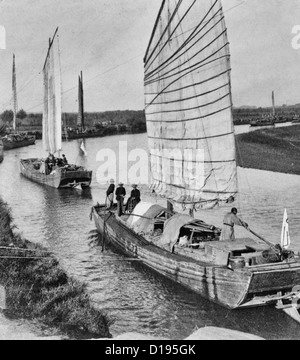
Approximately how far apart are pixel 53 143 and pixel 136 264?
1808 centimetres

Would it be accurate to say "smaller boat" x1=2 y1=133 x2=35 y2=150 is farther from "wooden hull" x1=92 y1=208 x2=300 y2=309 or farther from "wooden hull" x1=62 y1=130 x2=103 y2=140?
"wooden hull" x1=92 y1=208 x2=300 y2=309

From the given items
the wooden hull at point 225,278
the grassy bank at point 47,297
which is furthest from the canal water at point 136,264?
the grassy bank at point 47,297

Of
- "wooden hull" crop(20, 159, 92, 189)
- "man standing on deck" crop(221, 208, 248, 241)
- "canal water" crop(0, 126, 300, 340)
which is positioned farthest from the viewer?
"wooden hull" crop(20, 159, 92, 189)

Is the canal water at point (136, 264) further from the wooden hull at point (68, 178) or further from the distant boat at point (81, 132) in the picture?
the distant boat at point (81, 132)

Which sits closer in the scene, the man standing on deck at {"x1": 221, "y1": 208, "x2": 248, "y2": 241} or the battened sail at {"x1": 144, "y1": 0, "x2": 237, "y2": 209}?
the man standing on deck at {"x1": 221, "y1": 208, "x2": 248, "y2": 241}

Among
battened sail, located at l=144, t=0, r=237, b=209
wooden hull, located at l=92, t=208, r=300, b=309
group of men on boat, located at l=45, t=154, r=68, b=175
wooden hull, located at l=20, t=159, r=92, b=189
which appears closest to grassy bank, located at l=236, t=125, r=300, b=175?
wooden hull, located at l=20, t=159, r=92, b=189

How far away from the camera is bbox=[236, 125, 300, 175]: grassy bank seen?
100ft

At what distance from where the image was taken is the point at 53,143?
101 feet

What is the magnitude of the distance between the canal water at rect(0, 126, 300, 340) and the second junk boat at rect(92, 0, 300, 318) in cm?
38

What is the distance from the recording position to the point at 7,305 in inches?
355

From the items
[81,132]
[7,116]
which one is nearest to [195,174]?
[81,132]

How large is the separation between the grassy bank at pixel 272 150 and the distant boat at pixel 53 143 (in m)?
9.43

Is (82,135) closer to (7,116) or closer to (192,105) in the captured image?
(7,116)

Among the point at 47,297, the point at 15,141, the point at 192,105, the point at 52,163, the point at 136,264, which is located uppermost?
the point at 15,141
